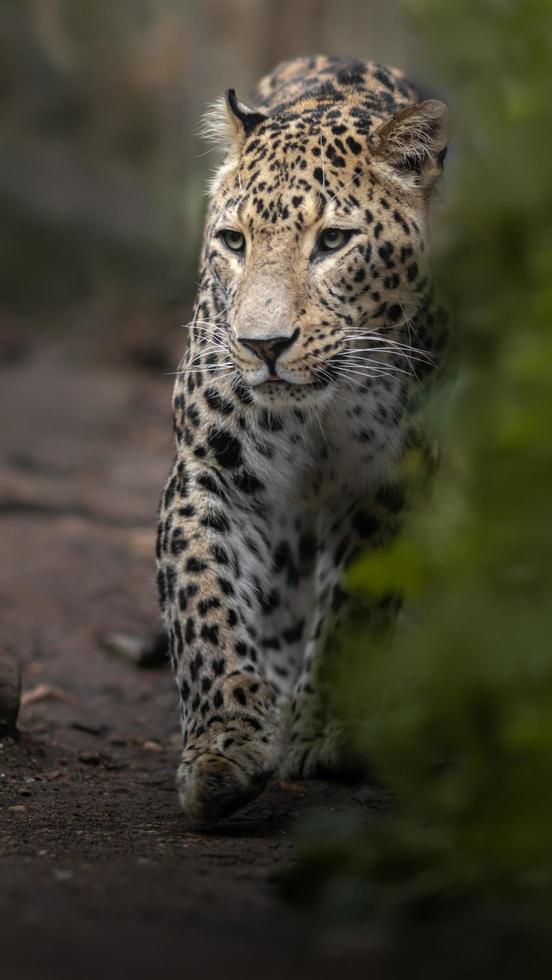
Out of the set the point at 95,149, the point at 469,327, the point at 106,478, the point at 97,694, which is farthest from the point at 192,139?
the point at 469,327

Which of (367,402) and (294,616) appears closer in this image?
(367,402)

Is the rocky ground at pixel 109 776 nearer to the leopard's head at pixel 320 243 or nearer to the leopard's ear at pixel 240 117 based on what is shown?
the leopard's head at pixel 320 243

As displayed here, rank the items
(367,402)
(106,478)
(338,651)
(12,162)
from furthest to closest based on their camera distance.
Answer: (12,162)
(106,478)
(338,651)
(367,402)

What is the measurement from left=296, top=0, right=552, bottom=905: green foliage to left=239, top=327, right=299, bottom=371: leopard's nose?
80.3 inches

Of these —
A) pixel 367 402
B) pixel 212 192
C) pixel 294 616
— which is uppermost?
pixel 212 192

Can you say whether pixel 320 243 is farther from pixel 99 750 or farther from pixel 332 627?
pixel 99 750

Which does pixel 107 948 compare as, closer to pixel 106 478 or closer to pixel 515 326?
pixel 515 326

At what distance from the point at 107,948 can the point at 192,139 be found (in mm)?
15268

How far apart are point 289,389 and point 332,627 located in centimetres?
140

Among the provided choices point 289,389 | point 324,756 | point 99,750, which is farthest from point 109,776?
point 289,389

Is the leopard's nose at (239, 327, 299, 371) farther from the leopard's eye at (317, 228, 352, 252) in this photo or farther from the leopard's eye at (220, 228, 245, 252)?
the leopard's eye at (220, 228, 245, 252)

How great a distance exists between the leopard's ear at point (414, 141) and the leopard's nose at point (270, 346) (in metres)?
1.04

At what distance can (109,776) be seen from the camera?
6.54 m

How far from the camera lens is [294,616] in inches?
290
